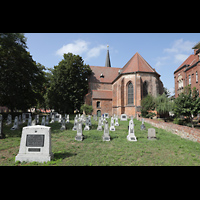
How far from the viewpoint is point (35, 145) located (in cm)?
560

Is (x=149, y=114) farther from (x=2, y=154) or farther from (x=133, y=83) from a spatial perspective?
(x=2, y=154)

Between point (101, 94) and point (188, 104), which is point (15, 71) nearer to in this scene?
point (188, 104)

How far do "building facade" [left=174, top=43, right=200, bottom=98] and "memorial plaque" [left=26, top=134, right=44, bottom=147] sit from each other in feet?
76.0

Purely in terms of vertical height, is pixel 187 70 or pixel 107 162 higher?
pixel 187 70

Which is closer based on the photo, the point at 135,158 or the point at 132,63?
the point at 135,158

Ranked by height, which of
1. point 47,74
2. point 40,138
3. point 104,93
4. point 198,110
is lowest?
point 40,138

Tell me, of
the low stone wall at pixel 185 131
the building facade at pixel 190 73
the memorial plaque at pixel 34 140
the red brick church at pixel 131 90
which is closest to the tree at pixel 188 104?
the low stone wall at pixel 185 131

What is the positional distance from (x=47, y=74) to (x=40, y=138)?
40355mm

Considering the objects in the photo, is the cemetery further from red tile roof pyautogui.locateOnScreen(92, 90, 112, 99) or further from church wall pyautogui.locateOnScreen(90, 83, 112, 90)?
red tile roof pyautogui.locateOnScreen(92, 90, 112, 99)

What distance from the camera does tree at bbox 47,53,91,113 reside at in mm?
36250

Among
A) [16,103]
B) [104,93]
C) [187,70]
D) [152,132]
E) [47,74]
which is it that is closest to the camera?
[152,132]

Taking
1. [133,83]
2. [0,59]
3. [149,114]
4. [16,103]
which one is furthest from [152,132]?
[133,83]

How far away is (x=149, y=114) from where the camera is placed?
77.6ft

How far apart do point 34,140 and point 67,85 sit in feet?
107
